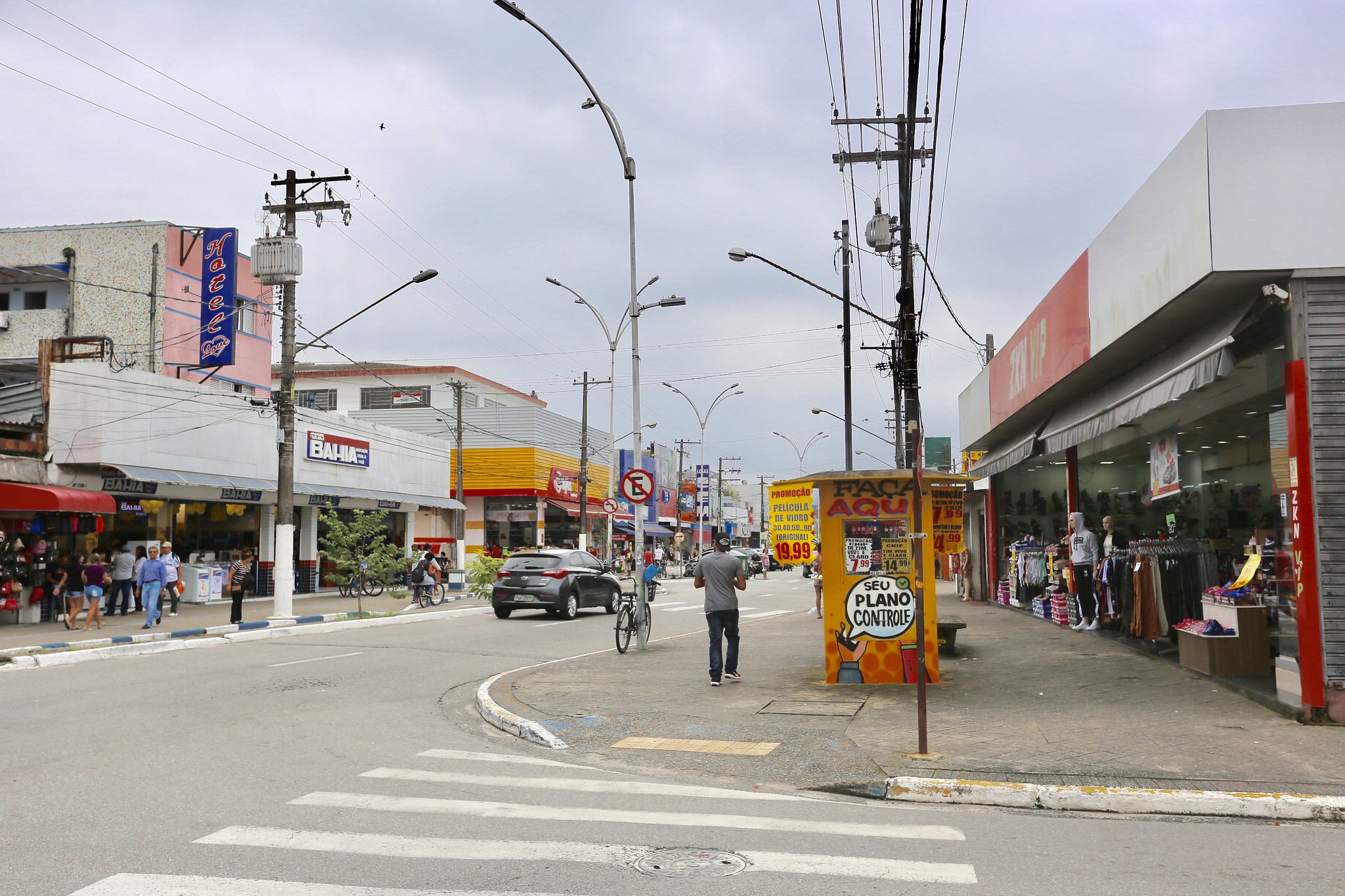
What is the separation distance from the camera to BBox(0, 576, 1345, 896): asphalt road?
5047 mm

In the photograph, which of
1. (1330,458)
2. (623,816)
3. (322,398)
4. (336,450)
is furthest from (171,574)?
(322,398)

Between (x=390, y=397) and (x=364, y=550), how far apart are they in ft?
114

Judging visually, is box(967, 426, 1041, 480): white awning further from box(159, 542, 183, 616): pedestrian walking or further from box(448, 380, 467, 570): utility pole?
box(448, 380, 467, 570): utility pole

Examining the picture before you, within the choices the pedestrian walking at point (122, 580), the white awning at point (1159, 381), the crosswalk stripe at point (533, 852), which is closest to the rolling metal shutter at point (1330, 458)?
the white awning at point (1159, 381)

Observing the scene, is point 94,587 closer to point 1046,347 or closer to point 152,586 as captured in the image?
point 152,586

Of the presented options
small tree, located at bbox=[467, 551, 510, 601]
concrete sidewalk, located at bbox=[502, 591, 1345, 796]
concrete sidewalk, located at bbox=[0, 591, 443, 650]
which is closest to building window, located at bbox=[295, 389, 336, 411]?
concrete sidewalk, located at bbox=[0, 591, 443, 650]

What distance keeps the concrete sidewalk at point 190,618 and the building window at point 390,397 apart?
23699mm

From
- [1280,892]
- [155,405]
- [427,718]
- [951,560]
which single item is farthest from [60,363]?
[951,560]

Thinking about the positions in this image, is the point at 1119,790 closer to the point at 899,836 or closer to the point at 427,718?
the point at 899,836

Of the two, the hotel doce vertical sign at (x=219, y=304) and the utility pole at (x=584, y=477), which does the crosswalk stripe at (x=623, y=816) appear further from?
the utility pole at (x=584, y=477)

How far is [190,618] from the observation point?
2386 centimetres

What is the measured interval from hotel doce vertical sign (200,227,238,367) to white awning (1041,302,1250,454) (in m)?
22.4

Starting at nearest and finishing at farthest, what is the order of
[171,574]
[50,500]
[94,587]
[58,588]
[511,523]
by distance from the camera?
1. [94,587]
2. [50,500]
3. [58,588]
4. [171,574]
5. [511,523]

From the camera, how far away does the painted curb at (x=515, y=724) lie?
9.45m
